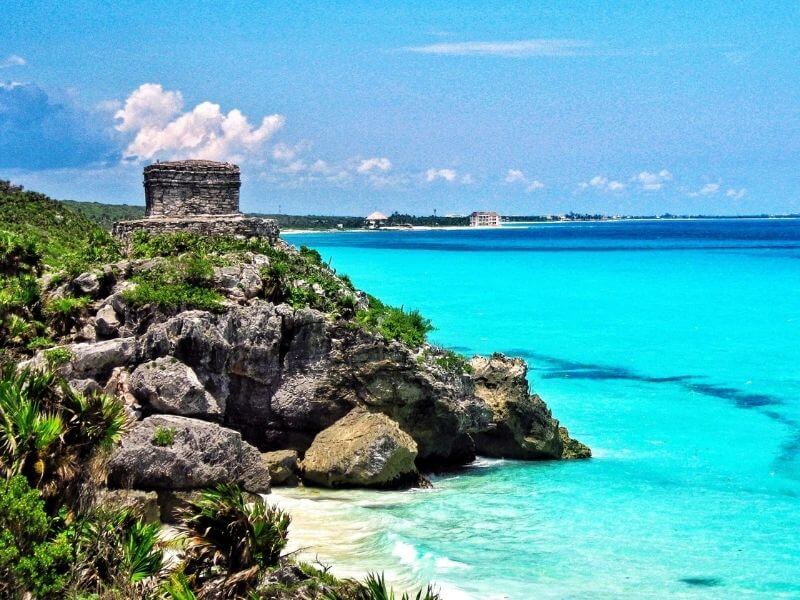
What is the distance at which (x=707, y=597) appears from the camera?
44.9 ft

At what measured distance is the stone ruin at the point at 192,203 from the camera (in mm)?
22547

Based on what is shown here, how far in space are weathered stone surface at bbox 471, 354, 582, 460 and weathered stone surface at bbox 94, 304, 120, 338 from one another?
26.8 ft

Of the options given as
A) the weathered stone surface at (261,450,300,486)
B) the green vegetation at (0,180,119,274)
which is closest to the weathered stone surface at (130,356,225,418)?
the weathered stone surface at (261,450,300,486)

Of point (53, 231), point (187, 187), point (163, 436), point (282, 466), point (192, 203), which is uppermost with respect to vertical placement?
point (187, 187)

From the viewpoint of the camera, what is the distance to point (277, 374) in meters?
18.1

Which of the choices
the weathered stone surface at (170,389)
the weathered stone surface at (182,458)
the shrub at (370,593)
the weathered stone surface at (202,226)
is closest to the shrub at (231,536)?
the shrub at (370,593)

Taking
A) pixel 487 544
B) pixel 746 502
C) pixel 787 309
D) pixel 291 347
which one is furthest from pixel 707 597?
pixel 787 309

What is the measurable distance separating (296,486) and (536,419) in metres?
6.57

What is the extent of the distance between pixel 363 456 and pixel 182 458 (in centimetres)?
384

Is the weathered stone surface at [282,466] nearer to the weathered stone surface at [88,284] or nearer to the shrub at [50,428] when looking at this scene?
the weathered stone surface at [88,284]

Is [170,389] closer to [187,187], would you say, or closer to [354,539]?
[354,539]

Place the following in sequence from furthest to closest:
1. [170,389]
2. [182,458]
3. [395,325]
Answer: [395,325]
[170,389]
[182,458]

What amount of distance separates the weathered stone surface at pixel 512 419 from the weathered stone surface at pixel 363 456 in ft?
11.7

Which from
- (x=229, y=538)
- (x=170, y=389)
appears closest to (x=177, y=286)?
(x=170, y=389)
